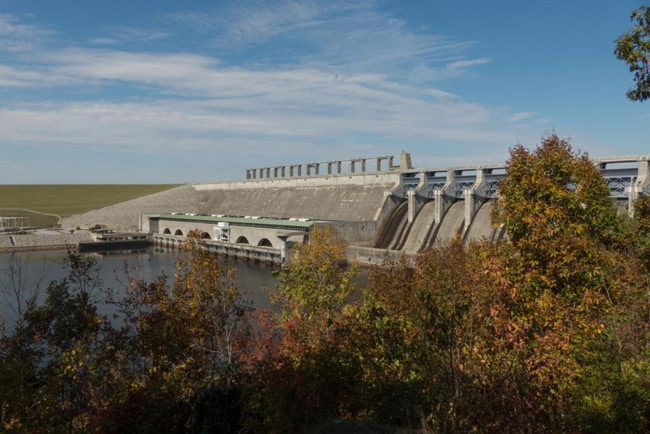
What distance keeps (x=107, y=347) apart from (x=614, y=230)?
17428mm

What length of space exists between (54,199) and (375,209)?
113 meters

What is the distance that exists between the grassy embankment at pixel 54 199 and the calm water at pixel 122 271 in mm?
39176

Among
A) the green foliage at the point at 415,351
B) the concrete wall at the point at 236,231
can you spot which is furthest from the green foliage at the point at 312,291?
the concrete wall at the point at 236,231

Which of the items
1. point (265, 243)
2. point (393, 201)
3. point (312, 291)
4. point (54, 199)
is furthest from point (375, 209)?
point (54, 199)

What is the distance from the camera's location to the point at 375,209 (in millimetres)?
56812

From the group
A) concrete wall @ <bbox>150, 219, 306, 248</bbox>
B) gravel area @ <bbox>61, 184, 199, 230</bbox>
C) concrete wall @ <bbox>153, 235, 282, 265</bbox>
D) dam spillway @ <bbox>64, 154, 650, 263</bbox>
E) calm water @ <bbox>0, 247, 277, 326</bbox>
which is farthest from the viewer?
gravel area @ <bbox>61, 184, 199, 230</bbox>

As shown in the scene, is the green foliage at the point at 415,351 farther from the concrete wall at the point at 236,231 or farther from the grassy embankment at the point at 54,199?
the grassy embankment at the point at 54,199

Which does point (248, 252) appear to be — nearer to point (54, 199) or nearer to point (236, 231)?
point (236, 231)

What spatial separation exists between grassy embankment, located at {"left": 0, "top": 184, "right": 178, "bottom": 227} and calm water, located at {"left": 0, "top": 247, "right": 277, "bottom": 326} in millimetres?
39176

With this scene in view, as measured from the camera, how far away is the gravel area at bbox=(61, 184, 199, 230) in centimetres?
8650

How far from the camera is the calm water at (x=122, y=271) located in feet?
112

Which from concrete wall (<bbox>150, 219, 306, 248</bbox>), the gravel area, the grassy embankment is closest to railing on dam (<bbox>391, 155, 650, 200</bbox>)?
concrete wall (<bbox>150, 219, 306, 248</bbox>)

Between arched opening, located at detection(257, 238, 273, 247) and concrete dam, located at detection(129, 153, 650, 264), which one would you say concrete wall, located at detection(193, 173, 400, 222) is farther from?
arched opening, located at detection(257, 238, 273, 247)

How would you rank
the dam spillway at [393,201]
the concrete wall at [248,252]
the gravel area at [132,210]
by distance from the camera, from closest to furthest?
the dam spillway at [393,201] < the concrete wall at [248,252] < the gravel area at [132,210]
